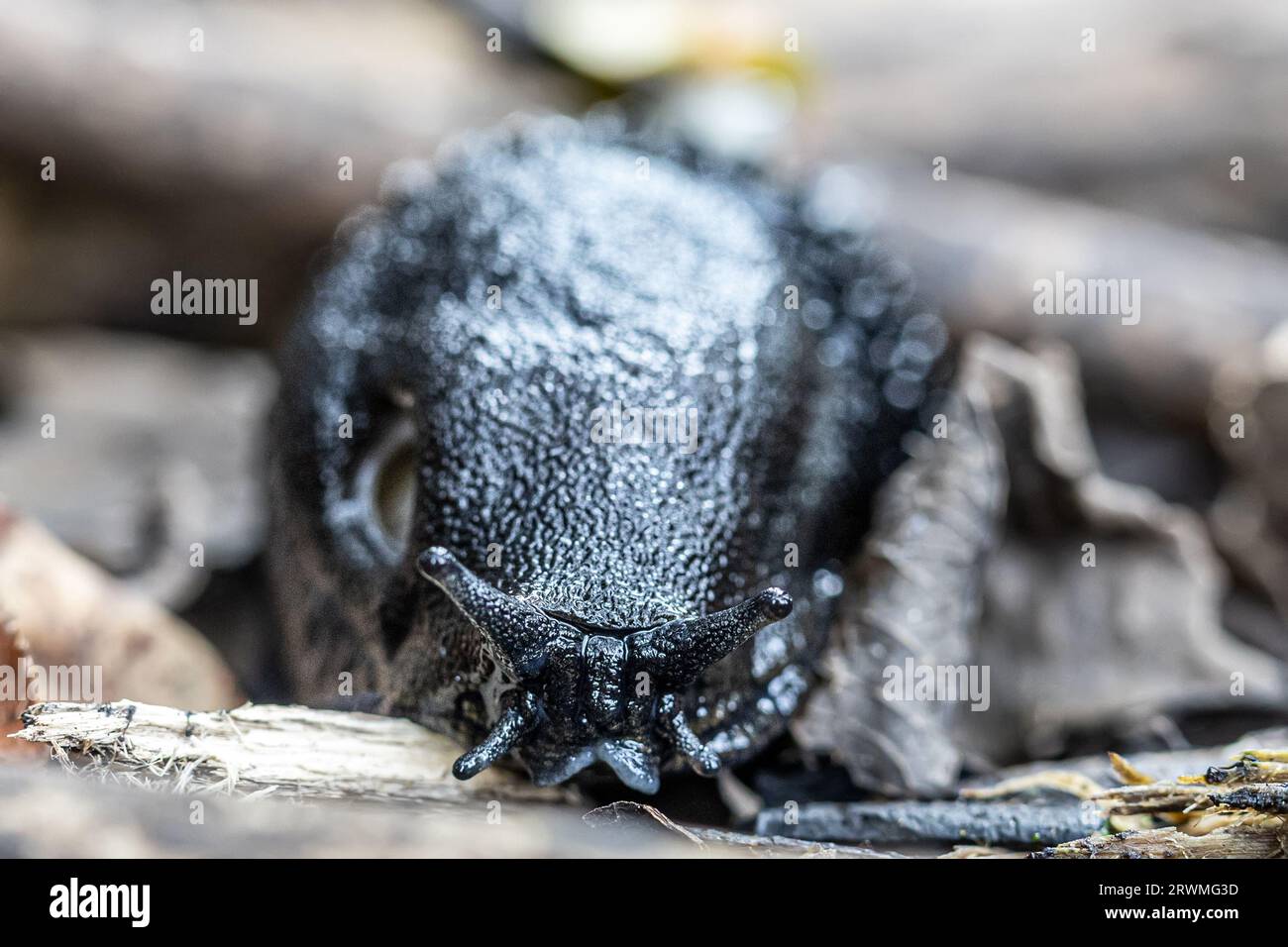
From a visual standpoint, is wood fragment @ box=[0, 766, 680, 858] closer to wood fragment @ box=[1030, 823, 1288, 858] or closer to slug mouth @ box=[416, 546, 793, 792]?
slug mouth @ box=[416, 546, 793, 792]

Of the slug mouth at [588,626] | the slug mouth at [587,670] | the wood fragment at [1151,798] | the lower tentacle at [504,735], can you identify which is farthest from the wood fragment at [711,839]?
the wood fragment at [1151,798]

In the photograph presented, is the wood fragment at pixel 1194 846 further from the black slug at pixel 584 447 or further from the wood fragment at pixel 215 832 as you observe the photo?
the wood fragment at pixel 215 832

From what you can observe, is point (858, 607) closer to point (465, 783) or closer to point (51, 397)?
point (465, 783)

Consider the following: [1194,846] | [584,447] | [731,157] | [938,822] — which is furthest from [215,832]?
[731,157]

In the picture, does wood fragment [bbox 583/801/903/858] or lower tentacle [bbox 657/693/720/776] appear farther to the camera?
lower tentacle [bbox 657/693/720/776]

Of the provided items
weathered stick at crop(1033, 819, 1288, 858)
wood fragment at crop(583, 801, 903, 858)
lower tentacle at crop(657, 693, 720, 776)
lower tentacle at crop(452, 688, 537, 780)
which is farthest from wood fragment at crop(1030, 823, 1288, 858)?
lower tentacle at crop(452, 688, 537, 780)

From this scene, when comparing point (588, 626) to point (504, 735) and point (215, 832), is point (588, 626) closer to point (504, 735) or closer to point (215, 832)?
point (504, 735)

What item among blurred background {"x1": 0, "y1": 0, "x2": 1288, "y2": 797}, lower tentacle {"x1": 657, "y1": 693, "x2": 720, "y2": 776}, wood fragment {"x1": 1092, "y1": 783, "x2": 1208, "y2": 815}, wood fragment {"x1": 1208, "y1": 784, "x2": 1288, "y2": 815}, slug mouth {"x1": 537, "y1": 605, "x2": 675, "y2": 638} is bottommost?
wood fragment {"x1": 1092, "y1": 783, "x2": 1208, "y2": 815}
